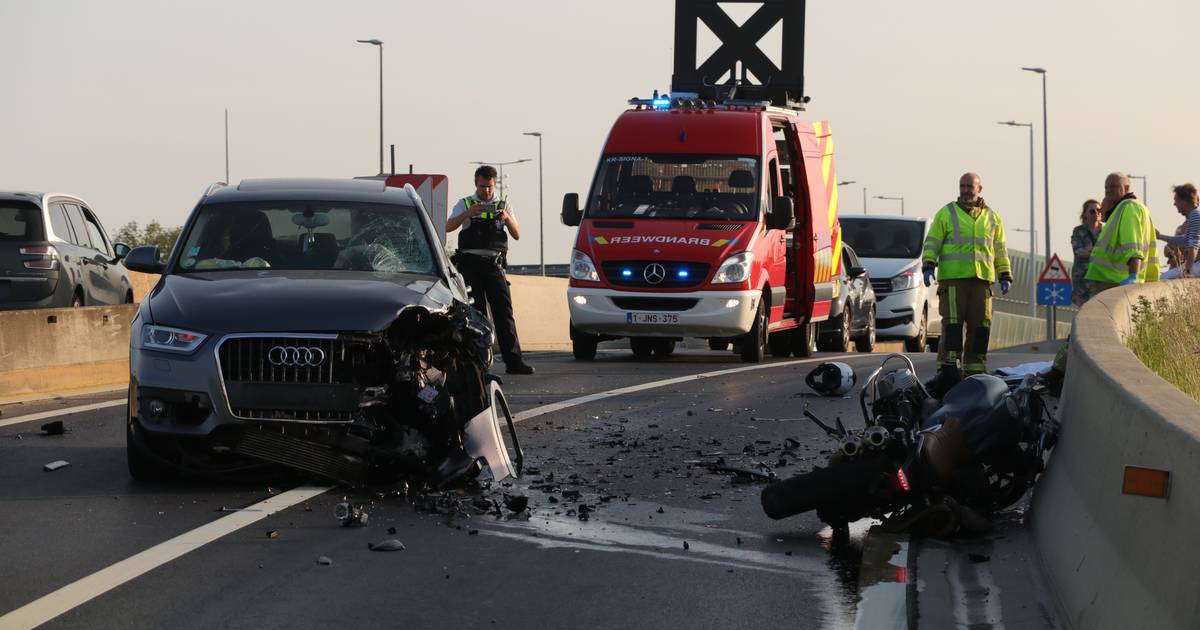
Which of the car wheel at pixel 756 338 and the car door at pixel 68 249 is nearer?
the car wheel at pixel 756 338

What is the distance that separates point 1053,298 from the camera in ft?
158

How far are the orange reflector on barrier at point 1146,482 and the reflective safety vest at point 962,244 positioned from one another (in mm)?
11163

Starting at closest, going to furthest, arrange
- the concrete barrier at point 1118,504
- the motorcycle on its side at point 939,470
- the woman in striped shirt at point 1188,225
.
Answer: the concrete barrier at point 1118,504, the motorcycle on its side at point 939,470, the woman in striped shirt at point 1188,225

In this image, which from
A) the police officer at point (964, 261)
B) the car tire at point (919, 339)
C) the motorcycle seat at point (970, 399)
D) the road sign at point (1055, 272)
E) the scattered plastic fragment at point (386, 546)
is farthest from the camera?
the road sign at point (1055, 272)

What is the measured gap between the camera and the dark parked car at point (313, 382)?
9062 mm

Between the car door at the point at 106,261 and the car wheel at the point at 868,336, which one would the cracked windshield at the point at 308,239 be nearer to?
the car door at the point at 106,261

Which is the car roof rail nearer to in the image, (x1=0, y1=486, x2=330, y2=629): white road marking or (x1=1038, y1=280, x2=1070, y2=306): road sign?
(x1=0, y1=486, x2=330, y2=629): white road marking

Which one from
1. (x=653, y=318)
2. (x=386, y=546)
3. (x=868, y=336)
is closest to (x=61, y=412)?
(x=386, y=546)

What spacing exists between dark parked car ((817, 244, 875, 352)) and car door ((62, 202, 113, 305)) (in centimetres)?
884

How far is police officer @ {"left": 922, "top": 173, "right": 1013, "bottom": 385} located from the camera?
16.4 metres

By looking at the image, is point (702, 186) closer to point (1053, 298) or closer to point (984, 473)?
point (984, 473)

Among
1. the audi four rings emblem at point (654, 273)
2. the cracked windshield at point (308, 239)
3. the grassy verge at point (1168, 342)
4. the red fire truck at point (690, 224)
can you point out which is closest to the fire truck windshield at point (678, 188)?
the red fire truck at point (690, 224)

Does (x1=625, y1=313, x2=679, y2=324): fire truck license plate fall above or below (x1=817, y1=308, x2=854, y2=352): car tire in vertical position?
above

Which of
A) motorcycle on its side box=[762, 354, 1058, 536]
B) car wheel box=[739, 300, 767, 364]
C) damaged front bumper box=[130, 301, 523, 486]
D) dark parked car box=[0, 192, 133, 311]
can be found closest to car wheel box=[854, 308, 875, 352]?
car wheel box=[739, 300, 767, 364]
